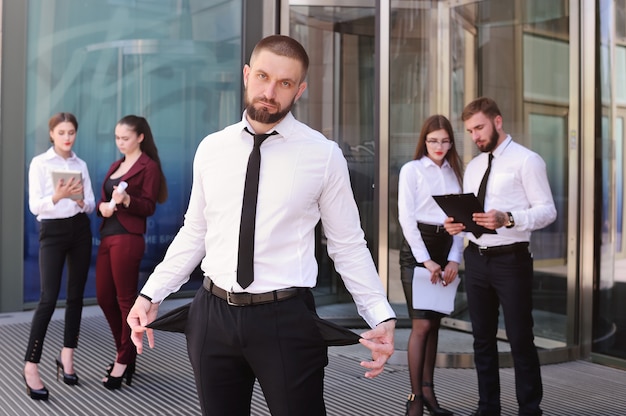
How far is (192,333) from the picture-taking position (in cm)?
219

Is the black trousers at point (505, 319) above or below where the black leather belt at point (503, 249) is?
below

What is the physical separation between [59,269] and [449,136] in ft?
7.81

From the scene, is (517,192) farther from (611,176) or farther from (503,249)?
(611,176)

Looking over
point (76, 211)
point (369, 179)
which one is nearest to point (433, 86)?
point (369, 179)

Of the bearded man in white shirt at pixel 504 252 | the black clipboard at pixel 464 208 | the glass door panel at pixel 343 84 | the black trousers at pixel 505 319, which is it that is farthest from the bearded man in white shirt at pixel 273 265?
the glass door panel at pixel 343 84

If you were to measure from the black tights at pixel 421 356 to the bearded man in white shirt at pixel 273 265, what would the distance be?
194 cm

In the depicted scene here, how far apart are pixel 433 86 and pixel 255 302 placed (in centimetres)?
472

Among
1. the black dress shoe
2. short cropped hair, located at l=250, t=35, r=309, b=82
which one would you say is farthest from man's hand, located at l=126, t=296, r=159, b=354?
the black dress shoe

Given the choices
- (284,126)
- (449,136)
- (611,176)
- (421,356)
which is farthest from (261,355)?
(611,176)

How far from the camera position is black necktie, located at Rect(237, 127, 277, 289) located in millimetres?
2107

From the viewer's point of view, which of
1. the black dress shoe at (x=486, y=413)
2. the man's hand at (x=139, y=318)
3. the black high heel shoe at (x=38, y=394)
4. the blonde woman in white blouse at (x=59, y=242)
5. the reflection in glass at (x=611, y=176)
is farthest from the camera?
the reflection in glass at (x=611, y=176)

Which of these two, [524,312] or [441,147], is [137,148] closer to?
[441,147]

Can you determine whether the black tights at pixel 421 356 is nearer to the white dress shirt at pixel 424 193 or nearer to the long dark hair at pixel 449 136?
the white dress shirt at pixel 424 193

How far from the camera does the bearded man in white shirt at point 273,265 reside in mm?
2094
